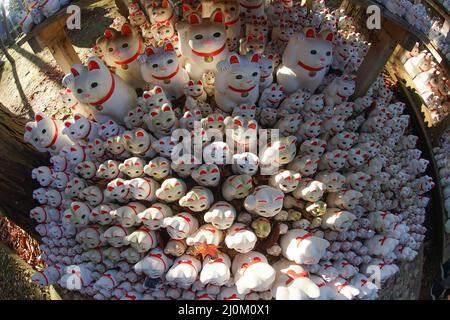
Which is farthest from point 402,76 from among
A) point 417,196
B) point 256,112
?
point 256,112

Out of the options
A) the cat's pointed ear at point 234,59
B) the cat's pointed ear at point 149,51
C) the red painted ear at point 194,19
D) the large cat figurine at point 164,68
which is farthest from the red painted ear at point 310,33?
the cat's pointed ear at point 149,51

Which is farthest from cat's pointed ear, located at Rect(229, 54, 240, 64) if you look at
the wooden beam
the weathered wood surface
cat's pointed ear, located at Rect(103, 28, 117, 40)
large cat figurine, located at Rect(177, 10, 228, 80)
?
the weathered wood surface

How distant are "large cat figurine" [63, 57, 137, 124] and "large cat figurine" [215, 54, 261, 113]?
501 mm

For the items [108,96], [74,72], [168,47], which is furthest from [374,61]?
[74,72]

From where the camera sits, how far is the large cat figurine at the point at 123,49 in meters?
2.24

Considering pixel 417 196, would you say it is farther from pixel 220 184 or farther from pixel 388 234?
pixel 220 184

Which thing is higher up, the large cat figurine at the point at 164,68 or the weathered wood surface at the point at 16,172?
the large cat figurine at the point at 164,68

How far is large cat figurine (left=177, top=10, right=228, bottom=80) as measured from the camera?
2129 mm

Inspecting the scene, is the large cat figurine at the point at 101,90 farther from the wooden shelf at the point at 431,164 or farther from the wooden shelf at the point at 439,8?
the wooden shelf at the point at 439,8

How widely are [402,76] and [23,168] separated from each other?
268cm

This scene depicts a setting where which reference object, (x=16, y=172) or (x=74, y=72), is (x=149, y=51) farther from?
(x=16, y=172)

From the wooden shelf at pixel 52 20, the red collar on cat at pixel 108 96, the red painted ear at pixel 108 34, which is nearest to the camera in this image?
the wooden shelf at pixel 52 20

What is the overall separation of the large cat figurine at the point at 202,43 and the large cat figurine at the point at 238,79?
0.44ft

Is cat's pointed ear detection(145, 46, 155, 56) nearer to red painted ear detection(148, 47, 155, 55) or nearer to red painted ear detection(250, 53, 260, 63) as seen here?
red painted ear detection(148, 47, 155, 55)
